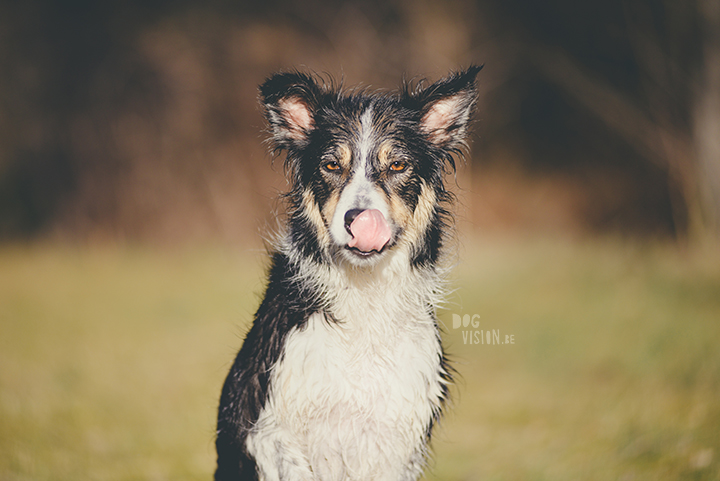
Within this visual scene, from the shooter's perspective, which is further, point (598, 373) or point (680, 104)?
point (680, 104)

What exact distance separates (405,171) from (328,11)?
34.3 ft

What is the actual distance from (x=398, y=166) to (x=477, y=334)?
481 centimetres

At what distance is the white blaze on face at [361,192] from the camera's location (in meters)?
2.42

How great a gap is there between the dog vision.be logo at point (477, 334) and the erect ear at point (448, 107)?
13.5 feet

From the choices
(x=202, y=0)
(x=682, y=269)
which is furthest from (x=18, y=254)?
(x=682, y=269)

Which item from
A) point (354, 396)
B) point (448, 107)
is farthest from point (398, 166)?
point (354, 396)

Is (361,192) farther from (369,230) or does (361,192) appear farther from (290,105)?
(290,105)

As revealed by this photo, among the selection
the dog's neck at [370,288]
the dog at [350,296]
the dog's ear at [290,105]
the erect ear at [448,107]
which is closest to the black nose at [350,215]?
the dog at [350,296]

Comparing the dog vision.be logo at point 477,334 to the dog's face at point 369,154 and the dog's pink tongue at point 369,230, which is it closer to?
the dog's face at point 369,154

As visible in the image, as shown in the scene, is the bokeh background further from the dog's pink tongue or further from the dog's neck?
the dog's pink tongue

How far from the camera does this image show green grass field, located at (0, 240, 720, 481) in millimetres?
4027

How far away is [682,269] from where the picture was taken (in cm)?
779

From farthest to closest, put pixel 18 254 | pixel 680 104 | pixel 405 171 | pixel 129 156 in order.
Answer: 1. pixel 129 156
2. pixel 18 254
3. pixel 680 104
4. pixel 405 171

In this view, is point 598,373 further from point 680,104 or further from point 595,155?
point 595,155
